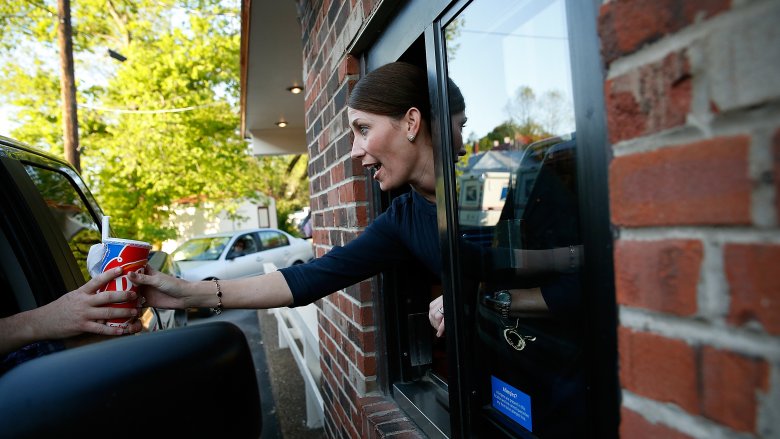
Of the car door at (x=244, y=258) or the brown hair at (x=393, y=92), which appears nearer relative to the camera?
the brown hair at (x=393, y=92)

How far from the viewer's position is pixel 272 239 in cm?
1288

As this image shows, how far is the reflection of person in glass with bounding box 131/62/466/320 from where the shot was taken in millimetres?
1624

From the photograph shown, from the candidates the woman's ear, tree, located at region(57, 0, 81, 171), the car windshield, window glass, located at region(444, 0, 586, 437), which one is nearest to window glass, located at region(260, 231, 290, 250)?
the car windshield

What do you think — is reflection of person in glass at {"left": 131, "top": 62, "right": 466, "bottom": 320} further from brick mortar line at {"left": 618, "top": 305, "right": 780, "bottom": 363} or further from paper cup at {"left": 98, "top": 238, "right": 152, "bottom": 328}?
brick mortar line at {"left": 618, "top": 305, "right": 780, "bottom": 363}

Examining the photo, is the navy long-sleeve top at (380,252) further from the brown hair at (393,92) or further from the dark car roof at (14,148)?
the dark car roof at (14,148)

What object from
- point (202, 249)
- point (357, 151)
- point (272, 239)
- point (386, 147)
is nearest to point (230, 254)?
point (202, 249)

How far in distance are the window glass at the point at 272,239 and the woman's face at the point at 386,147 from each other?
36.5 feet

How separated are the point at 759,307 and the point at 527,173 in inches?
29.4

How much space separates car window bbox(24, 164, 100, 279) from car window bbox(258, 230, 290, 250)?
10361 millimetres

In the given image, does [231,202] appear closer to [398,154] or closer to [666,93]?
[398,154]

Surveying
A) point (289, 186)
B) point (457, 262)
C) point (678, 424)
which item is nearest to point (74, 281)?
point (457, 262)

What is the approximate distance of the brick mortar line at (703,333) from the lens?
19.1 inches

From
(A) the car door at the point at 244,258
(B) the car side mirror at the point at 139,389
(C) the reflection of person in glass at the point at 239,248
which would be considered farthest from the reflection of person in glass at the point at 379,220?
(C) the reflection of person in glass at the point at 239,248

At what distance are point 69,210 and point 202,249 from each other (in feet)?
33.0
